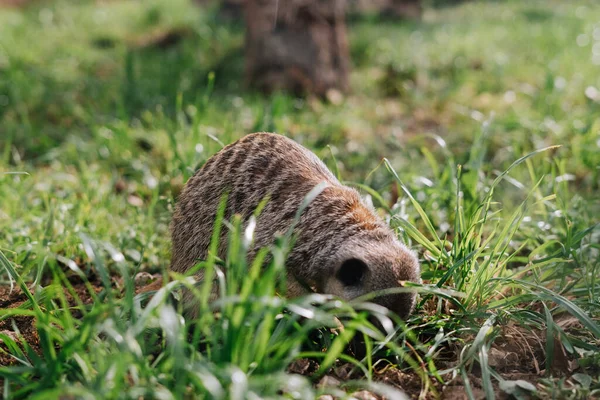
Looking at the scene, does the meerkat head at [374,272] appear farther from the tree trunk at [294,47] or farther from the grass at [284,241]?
the tree trunk at [294,47]

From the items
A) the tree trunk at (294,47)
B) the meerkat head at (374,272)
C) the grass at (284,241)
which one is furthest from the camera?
the tree trunk at (294,47)

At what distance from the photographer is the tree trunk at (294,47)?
20.8ft

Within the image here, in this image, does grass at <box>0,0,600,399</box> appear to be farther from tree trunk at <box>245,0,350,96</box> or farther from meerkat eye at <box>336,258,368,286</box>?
tree trunk at <box>245,0,350,96</box>

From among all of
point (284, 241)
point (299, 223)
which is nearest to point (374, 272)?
point (299, 223)

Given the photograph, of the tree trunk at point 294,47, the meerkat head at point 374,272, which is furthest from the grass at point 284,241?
the tree trunk at point 294,47

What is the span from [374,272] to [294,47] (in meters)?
4.27

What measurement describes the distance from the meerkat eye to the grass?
12 cm

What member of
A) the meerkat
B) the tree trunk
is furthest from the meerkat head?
the tree trunk

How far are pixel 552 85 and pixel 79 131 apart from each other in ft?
13.6

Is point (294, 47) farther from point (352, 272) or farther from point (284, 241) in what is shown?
point (284, 241)

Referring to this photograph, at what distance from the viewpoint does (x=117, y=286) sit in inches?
124

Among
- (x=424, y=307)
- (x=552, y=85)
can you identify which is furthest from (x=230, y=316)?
(x=552, y=85)

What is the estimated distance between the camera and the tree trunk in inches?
249

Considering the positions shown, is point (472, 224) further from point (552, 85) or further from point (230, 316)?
point (552, 85)
